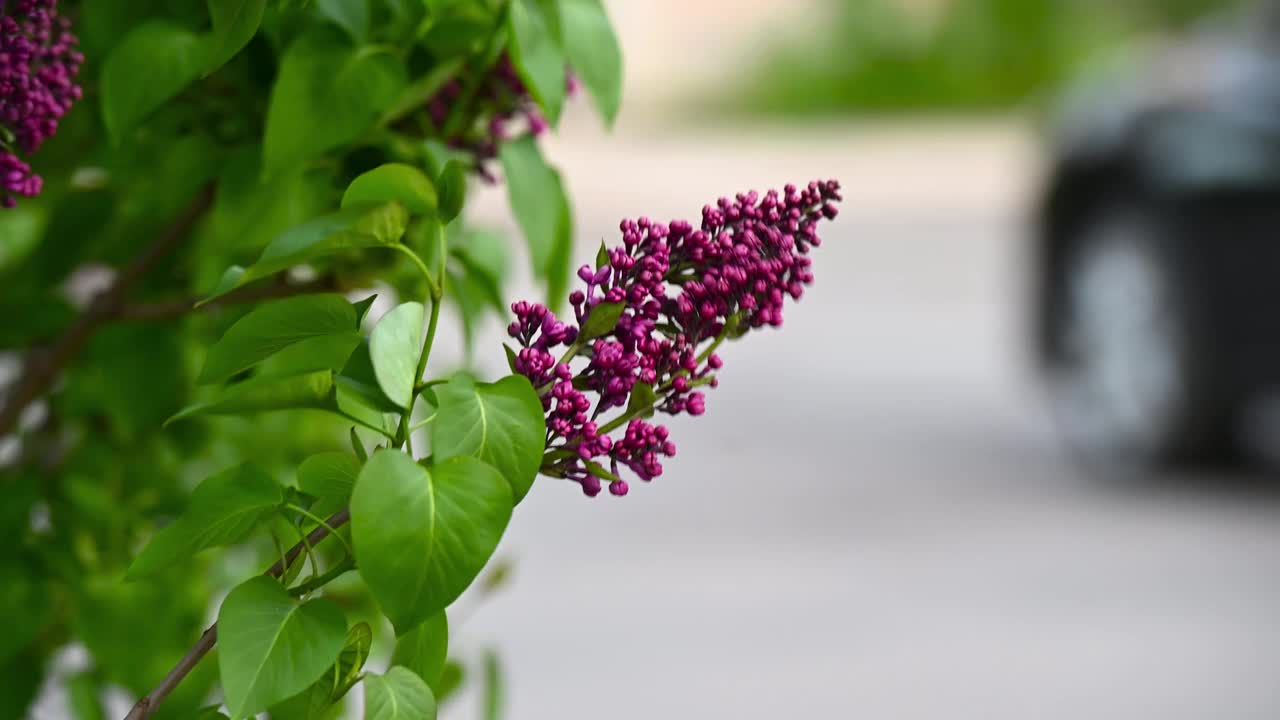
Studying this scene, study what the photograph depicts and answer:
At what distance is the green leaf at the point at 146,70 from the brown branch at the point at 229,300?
0.21 m

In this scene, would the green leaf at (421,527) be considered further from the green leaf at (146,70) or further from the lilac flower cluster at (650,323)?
the green leaf at (146,70)

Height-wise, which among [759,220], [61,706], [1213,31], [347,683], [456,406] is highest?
[1213,31]

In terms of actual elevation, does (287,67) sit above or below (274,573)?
above

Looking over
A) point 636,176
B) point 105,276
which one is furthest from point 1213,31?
point 636,176

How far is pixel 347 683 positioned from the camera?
1.20 m

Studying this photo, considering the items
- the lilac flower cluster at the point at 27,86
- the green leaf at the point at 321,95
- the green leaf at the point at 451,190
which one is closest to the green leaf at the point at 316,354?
the green leaf at the point at 451,190

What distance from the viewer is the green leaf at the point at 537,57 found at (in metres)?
1.44

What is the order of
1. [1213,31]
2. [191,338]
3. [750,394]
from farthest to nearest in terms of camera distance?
[750,394] < [1213,31] < [191,338]

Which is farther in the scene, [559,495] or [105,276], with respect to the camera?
[559,495]

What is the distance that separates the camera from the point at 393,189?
3.91 feet

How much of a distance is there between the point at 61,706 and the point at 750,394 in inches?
320

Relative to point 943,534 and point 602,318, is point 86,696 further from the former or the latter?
point 943,534

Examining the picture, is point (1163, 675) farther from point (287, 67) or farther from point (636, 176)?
point (636, 176)

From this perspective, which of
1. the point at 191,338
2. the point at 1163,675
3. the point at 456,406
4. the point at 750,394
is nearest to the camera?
the point at 456,406
